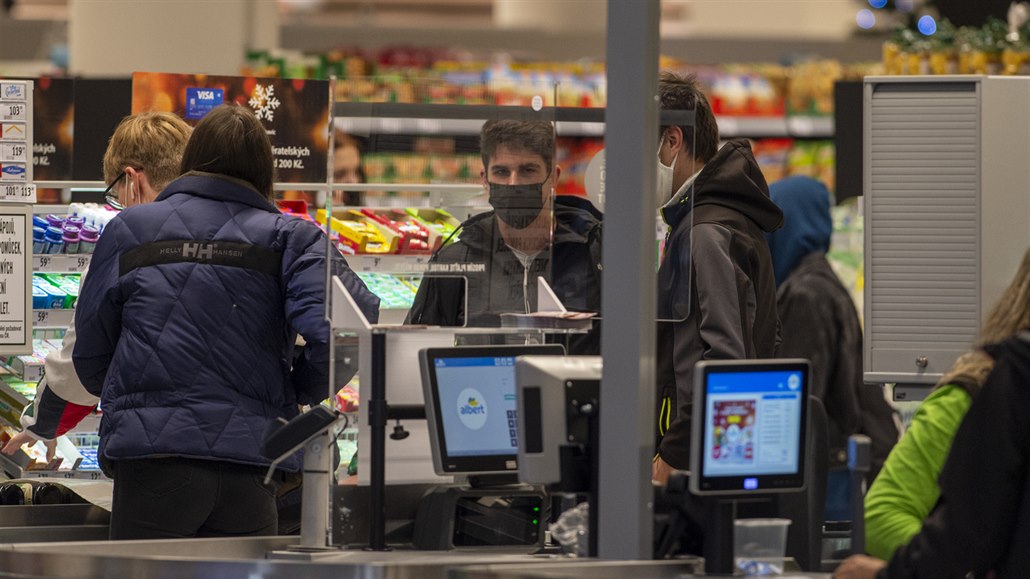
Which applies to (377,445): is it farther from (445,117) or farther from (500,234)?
(445,117)

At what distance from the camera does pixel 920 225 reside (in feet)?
13.1

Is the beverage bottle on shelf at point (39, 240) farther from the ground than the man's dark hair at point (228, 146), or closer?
closer

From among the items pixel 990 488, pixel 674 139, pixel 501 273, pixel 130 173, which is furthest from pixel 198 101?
pixel 990 488

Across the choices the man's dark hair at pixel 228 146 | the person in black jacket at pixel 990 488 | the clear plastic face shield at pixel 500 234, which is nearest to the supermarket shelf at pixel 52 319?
the man's dark hair at pixel 228 146

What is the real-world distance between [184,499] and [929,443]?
1.67 metres

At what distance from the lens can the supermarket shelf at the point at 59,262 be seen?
4.78 meters

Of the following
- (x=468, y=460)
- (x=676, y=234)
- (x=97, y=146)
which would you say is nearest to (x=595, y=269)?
(x=676, y=234)

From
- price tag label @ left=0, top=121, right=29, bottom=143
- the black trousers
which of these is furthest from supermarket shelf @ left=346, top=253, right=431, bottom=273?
the black trousers

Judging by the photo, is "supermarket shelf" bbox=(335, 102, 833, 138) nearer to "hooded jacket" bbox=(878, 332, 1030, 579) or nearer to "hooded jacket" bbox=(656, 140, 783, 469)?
"hooded jacket" bbox=(656, 140, 783, 469)

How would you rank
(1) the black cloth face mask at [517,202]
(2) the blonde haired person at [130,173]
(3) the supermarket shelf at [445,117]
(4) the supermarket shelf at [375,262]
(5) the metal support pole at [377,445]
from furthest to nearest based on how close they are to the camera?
1. (4) the supermarket shelf at [375,262]
2. (2) the blonde haired person at [130,173]
3. (1) the black cloth face mask at [517,202]
4. (3) the supermarket shelf at [445,117]
5. (5) the metal support pole at [377,445]

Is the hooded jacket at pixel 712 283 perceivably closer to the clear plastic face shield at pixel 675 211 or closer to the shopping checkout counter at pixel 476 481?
the clear plastic face shield at pixel 675 211

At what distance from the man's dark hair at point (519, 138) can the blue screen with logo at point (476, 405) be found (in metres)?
0.56

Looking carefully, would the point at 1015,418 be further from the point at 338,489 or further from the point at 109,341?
the point at 109,341

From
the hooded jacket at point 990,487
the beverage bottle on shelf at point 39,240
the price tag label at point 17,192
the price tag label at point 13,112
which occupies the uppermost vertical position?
the price tag label at point 13,112
